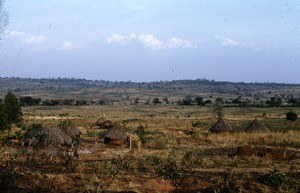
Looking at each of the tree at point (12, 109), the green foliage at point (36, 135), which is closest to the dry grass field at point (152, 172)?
the green foliage at point (36, 135)

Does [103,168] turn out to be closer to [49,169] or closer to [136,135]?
[49,169]

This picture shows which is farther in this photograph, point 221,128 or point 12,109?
point 12,109

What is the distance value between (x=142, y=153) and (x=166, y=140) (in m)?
6.87

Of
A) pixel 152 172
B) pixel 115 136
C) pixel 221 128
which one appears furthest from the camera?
pixel 221 128

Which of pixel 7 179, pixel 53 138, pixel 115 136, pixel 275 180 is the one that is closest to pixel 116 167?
pixel 7 179

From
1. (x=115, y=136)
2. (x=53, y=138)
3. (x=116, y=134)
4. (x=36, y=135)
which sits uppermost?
(x=36, y=135)

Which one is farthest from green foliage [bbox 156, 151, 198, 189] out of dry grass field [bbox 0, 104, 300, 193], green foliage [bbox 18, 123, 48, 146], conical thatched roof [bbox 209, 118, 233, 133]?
conical thatched roof [bbox 209, 118, 233, 133]

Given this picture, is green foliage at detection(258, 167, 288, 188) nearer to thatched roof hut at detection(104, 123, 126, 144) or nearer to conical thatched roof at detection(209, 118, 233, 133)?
thatched roof hut at detection(104, 123, 126, 144)

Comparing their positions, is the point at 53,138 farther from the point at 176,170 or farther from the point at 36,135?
the point at 176,170

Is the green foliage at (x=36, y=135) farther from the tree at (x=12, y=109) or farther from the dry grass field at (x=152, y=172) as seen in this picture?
the tree at (x=12, y=109)

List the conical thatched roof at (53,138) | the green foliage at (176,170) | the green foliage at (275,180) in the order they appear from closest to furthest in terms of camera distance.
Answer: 1. the green foliage at (275,180)
2. the green foliage at (176,170)
3. the conical thatched roof at (53,138)

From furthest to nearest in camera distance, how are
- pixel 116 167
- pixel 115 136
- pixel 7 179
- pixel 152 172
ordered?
1. pixel 115 136
2. pixel 116 167
3. pixel 152 172
4. pixel 7 179

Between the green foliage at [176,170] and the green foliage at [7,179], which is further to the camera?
the green foliage at [176,170]

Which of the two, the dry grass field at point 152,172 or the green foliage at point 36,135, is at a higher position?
the green foliage at point 36,135
